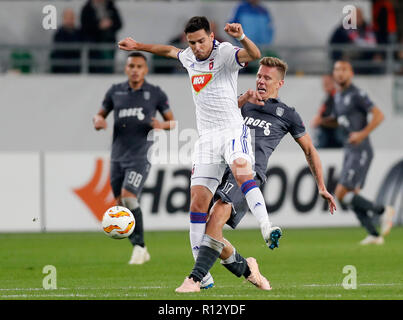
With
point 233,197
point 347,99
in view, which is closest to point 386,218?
point 347,99

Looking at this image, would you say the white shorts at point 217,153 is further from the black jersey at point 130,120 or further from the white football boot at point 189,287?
the black jersey at point 130,120

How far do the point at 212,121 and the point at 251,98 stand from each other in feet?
1.65

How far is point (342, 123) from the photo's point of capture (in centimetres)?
1571

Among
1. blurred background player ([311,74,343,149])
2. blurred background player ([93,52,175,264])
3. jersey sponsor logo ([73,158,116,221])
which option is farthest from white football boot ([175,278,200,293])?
blurred background player ([311,74,343,149])

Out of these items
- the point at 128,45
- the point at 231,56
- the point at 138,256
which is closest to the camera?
the point at 231,56

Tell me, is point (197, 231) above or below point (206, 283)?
above

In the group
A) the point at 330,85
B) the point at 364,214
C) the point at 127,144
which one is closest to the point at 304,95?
the point at 330,85

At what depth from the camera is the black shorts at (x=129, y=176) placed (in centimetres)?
1273

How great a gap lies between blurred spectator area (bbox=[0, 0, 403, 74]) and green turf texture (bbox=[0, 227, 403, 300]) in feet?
11.8

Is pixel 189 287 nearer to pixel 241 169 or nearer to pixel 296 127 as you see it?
pixel 241 169

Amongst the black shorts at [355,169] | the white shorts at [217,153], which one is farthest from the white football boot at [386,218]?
the white shorts at [217,153]

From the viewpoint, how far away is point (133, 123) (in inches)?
511

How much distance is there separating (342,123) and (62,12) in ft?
22.1
